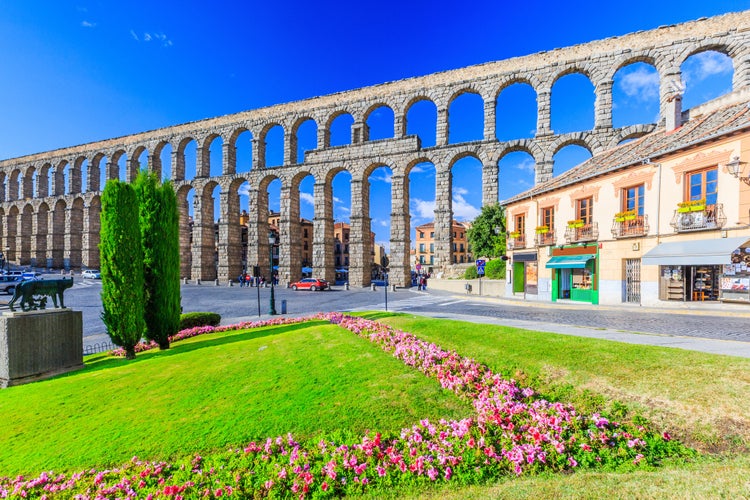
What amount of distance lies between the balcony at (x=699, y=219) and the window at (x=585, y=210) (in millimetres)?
3876

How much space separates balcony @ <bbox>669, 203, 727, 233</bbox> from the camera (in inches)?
512

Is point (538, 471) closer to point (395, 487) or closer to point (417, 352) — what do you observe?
point (395, 487)

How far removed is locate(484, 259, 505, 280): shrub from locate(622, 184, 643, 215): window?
11138mm

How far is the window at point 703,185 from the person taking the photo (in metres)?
13.4

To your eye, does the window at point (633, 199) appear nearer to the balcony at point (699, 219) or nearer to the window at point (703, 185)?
the balcony at point (699, 219)

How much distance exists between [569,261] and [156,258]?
19888 millimetres

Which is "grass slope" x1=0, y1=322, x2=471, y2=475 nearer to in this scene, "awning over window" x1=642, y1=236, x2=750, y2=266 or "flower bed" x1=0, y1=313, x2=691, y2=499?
"flower bed" x1=0, y1=313, x2=691, y2=499

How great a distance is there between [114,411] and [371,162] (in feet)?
112

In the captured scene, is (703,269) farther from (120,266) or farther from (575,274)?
(120,266)

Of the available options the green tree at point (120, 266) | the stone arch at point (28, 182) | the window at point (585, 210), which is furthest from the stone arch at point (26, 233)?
the window at point (585, 210)

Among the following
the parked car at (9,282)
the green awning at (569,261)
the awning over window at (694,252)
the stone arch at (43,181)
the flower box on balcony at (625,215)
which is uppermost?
the stone arch at (43,181)

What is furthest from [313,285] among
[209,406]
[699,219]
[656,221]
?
[209,406]

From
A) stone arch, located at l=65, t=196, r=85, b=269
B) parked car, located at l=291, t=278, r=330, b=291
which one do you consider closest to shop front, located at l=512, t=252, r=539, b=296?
parked car, located at l=291, t=278, r=330, b=291

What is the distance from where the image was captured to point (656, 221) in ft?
49.2
